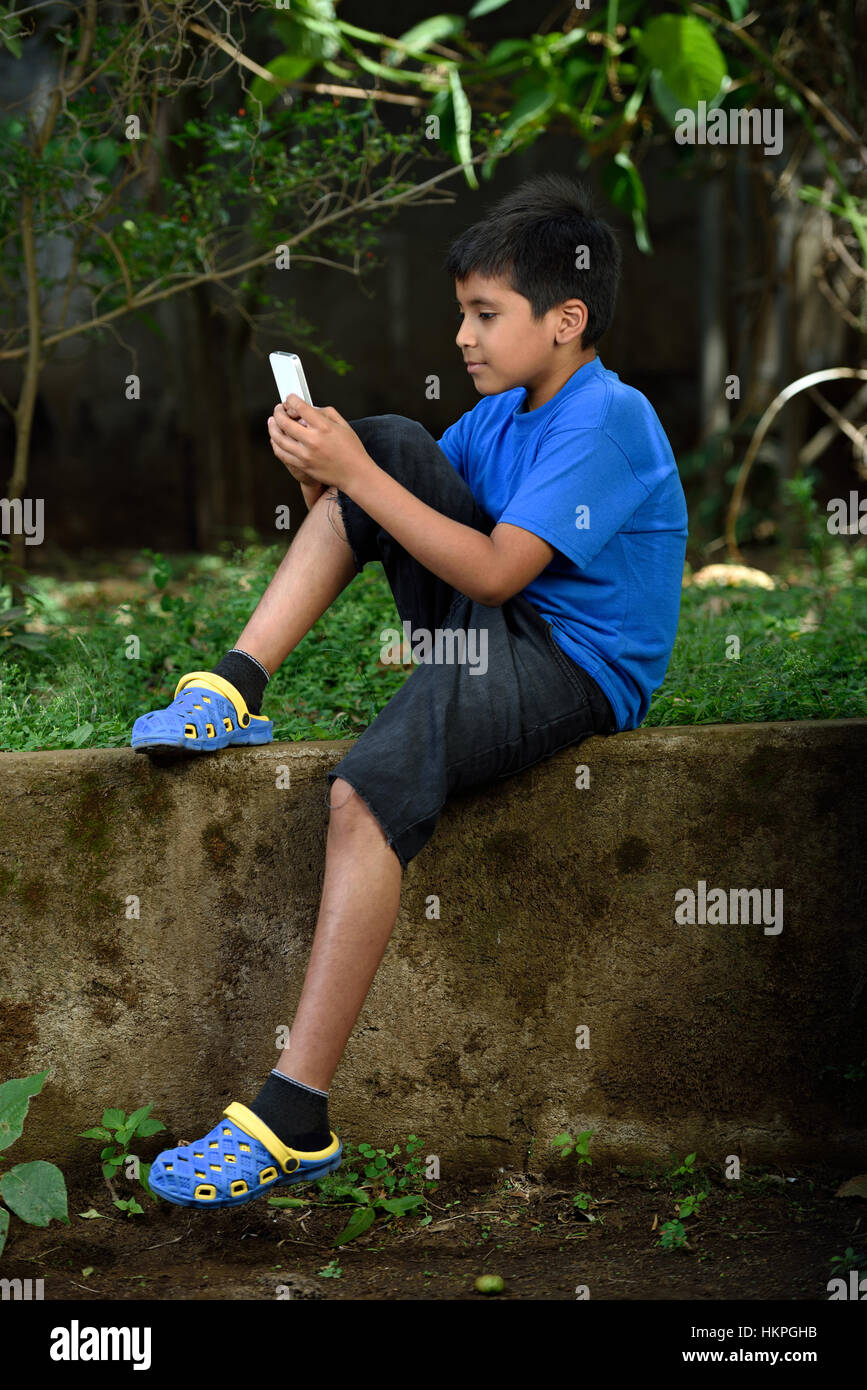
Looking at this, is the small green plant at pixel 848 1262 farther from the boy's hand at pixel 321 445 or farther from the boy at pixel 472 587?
the boy's hand at pixel 321 445

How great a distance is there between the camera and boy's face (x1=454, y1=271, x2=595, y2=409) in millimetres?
2416

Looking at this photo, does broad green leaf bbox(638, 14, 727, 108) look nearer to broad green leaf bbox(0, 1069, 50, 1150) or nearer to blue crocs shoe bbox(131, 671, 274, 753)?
blue crocs shoe bbox(131, 671, 274, 753)

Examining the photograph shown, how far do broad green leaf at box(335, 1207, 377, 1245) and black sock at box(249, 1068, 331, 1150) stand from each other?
32 cm

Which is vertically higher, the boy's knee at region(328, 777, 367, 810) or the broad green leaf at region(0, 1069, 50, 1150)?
the boy's knee at region(328, 777, 367, 810)

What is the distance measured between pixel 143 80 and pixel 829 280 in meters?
3.69

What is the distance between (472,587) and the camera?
88.8 inches

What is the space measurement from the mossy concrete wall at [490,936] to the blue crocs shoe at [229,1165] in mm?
436

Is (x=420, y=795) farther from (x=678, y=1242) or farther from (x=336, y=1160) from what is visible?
(x=678, y=1242)

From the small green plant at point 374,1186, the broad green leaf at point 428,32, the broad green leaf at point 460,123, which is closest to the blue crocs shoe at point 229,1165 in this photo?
the small green plant at point 374,1186

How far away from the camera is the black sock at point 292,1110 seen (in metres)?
2.07

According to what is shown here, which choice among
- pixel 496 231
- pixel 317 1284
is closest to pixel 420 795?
pixel 317 1284

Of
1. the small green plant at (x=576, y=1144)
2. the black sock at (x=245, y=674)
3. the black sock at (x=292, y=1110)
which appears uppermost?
the black sock at (x=245, y=674)

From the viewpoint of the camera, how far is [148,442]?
8.17 meters

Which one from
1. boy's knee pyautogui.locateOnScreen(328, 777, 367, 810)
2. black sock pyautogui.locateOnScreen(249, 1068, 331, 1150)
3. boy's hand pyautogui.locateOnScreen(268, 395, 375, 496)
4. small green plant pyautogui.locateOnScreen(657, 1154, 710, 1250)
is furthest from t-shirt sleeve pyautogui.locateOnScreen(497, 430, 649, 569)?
small green plant pyautogui.locateOnScreen(657, 1154, 710, 1250)
